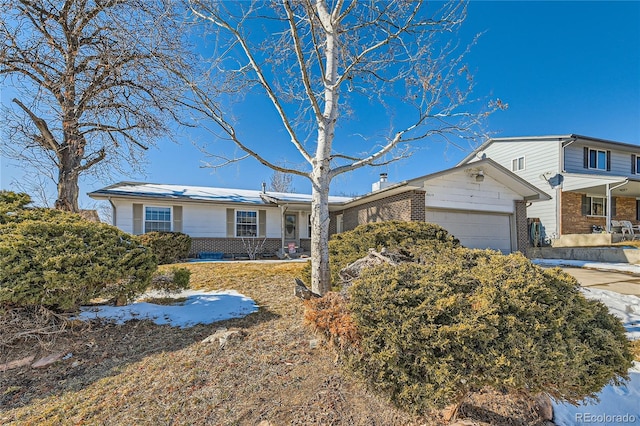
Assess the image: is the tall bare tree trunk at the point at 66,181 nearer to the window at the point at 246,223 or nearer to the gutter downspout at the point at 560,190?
the window at the point at 246,223

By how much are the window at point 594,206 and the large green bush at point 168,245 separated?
21.1m

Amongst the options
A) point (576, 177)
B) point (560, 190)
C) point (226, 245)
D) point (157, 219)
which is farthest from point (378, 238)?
point (560, 190)

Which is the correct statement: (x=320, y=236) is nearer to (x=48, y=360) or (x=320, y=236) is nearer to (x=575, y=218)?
(x=48, y=360)

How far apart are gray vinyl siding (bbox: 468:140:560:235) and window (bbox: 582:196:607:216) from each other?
2.15 m

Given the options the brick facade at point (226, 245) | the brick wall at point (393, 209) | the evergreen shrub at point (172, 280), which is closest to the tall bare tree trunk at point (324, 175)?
the evergreen shrub at point (172, 280)

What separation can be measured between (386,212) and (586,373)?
9614 mm

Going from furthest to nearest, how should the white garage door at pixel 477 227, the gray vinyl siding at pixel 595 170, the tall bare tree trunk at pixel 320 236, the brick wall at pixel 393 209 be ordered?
the gray vinyl siding at pixel 595 170 < the white garage door at pixel 477 227 < the brick wall at pixel 393 209 < the tall bare tree trunk at pixel 320 236

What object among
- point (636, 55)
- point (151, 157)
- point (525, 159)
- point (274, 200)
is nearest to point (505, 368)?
point (151, 157)

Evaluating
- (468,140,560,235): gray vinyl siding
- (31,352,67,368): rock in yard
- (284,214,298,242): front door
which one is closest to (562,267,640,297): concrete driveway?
(468,140,560,235): gray vinyl siding

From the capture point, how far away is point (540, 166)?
54.6 feet

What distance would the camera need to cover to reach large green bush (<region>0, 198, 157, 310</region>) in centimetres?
344

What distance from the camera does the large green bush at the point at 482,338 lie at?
1752mm

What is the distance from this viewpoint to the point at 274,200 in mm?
14594

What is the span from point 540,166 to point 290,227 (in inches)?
582
